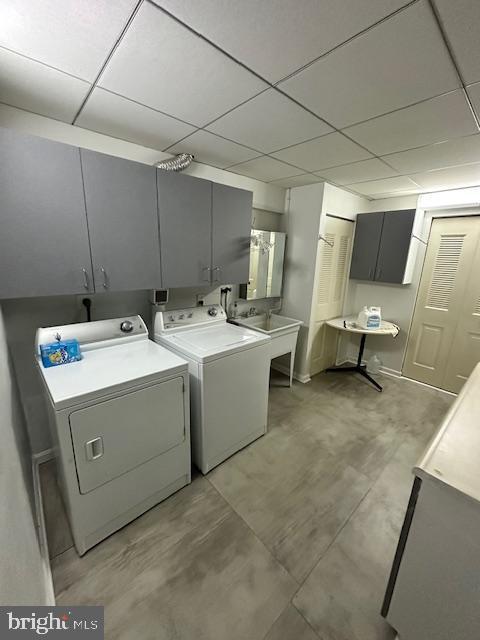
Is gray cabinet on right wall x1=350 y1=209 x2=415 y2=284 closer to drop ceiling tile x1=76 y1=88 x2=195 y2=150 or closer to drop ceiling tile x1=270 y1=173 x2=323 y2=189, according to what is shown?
drop ceiling tile x1=270 y1=173 x2=323 y2=189

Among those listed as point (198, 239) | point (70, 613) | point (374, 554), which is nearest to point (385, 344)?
point (374, 554)

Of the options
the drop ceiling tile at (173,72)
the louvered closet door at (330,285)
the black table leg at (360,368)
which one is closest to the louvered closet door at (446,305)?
the black table leg at (360,368)

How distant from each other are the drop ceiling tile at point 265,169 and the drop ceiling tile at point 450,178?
1.22 metres

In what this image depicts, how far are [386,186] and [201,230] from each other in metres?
2.27

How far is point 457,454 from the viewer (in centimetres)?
98

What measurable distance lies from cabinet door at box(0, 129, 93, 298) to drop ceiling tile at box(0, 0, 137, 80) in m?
0.39

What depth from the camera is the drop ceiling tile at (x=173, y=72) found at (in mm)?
982

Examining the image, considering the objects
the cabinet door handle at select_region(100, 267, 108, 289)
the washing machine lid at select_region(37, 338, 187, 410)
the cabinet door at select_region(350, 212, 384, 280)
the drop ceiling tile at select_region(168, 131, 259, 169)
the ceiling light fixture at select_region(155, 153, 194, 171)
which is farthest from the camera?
the cabinet door at select_region(350, 212, 384, 280)

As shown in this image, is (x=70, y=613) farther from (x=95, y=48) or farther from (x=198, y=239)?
(x=95, y=48)

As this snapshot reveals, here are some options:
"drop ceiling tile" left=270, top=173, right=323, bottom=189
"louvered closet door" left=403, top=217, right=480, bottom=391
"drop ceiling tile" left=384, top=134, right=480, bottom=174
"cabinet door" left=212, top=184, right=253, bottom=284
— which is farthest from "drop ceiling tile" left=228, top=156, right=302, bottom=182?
"louvered closet door" left=403, top=217, right=480, bottom=391

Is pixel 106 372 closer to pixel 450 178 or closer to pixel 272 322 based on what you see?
pixel 272 322

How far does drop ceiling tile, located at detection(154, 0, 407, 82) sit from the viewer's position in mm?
846

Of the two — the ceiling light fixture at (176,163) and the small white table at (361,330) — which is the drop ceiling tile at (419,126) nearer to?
the ceiling light fixture at (176,163)

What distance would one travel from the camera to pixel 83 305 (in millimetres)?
1972
